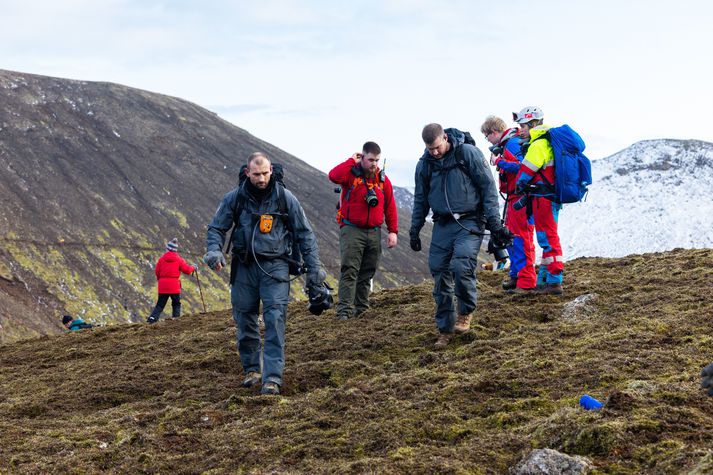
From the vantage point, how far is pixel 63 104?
75.9m

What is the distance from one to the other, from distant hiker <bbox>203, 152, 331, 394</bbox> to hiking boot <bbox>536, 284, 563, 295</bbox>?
374 centimetres

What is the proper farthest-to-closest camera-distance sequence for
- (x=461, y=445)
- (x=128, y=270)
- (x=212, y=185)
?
1. (x=212, y=185)
2. (x=128, y=270)
3. (x=461, y=445)

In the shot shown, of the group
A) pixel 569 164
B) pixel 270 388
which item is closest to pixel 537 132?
pixel 569 164

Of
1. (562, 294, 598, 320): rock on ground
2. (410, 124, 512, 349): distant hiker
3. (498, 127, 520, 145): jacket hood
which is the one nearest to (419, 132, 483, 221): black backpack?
(410, 124, 512, 349): distant hiker

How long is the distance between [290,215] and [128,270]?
4858 cm

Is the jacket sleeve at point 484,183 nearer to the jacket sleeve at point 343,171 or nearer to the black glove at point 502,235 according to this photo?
the black glove at point 502,235

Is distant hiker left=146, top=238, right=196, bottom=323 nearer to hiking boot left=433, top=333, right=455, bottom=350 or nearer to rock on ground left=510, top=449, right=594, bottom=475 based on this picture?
hiking boot left=433, top=333, right=455, bottom=350

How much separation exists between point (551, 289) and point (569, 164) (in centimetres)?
178

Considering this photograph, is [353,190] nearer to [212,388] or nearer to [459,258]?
[459,258]

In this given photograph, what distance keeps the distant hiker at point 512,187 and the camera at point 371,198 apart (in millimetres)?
1612

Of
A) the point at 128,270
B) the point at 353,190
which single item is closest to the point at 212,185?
the point at 128,270

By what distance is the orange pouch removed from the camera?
8672mm

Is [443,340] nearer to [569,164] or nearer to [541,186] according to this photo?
[541,186]

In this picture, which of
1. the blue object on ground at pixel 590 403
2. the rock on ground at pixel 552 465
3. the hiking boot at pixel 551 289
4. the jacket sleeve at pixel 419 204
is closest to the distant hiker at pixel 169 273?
the hiking boot at pixel 551 289
